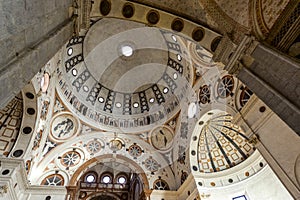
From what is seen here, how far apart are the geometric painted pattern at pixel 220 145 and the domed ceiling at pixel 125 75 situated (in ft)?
8.31

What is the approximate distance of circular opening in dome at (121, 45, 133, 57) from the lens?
48.3 feet

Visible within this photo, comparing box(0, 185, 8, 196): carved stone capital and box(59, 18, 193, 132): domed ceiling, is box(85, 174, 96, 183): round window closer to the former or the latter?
box(59, 18, 193, 132): domed ceiling

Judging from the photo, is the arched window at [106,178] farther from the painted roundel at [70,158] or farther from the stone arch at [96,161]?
the painted roundel at [70,158]

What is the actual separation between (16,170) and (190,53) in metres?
8.71

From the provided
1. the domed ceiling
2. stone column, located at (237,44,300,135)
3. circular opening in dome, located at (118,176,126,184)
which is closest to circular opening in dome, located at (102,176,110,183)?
circular opening in dome, located at (118,176,126,184)

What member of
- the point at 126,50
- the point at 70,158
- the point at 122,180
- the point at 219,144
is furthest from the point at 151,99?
the point at 122,180

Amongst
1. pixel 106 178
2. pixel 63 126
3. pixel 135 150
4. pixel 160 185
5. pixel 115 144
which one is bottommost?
pixel 160 185

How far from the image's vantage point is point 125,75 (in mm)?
15297

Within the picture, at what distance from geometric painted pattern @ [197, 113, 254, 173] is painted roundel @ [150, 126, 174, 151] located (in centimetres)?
244

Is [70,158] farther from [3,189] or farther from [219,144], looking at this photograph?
[219,144]

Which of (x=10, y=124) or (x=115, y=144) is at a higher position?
(x=115, y=144)

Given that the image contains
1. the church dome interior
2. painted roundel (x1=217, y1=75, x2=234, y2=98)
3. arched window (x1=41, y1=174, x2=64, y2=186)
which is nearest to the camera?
the church dome interior

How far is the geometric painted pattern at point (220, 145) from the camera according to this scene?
31.2 feet

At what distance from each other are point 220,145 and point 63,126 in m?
7.94
